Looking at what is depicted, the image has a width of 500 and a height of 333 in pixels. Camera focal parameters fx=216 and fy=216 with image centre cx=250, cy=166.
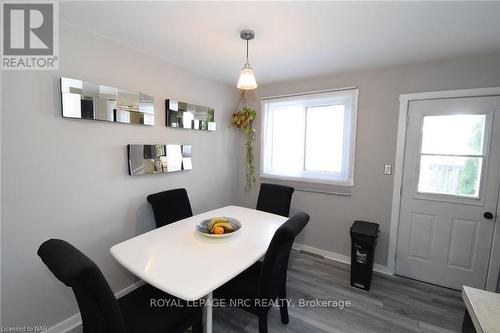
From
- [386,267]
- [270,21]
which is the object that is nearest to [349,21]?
[270,21]

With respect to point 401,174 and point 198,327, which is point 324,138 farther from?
point 198,327

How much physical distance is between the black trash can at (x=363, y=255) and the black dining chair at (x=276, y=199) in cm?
74

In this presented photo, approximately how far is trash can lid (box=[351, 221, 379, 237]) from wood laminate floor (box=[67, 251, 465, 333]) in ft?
1.89

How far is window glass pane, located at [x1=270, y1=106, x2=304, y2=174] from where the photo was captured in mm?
3016

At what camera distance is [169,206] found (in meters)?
2.12

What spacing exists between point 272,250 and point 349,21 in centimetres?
164

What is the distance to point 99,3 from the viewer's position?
1371 mm

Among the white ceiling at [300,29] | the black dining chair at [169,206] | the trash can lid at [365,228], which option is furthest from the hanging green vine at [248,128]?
the trash can lid at [365,228]

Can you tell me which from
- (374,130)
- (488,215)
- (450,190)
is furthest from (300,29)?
(488,215)

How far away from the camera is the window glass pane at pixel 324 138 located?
2746 mm

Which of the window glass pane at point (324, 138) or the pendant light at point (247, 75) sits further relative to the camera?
the window glass pane at point (324, 138)

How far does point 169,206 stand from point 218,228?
0.73 meters

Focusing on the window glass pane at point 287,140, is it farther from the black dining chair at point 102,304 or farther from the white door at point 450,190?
the black dining chair at point 102,304

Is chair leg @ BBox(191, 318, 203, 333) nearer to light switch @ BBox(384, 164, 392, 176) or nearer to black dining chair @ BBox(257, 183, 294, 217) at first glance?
black dining chair @ BBox(257, 183, 294, 217)
